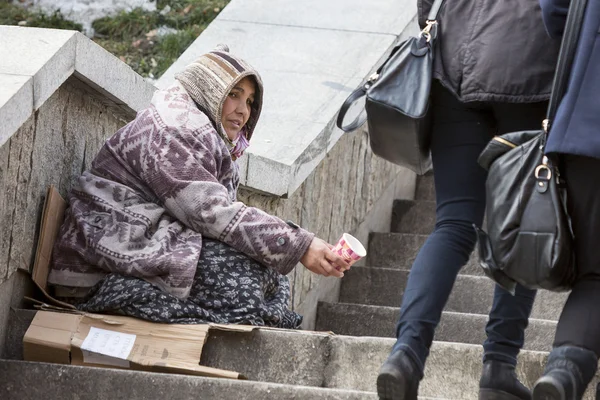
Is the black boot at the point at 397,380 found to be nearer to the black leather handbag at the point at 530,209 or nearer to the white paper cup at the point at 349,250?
the black leather handbag at the point at 530,209

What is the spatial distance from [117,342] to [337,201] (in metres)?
2.46

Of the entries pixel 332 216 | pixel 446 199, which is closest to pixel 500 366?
pixel 446 199

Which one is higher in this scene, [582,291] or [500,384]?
[582,291]

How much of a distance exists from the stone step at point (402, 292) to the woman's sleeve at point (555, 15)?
2344 millimetres

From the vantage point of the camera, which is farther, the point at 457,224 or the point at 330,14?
the point at 330,14

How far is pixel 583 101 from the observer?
3146mm

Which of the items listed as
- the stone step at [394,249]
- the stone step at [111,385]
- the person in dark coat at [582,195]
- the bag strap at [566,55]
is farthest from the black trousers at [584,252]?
the stone step at [394,249]

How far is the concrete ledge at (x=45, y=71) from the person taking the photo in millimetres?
3834

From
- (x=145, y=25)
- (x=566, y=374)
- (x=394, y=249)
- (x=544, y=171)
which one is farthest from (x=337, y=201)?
(x=566, y=374)

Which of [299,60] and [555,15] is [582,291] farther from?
[299,60]

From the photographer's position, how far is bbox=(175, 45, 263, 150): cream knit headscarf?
4426mm

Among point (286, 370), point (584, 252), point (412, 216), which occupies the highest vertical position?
point (584, 252)

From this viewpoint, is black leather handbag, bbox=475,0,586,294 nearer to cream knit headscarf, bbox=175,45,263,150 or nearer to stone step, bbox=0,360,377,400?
stone step, bbox=0,360,377,400

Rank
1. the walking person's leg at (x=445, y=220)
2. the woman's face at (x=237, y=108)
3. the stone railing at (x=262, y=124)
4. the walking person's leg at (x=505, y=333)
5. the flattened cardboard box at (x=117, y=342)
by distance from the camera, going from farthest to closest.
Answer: the woman's face at (x=237, y=108) → the stone railing at (x=262, y=124) → the flattened cardboard box at (x=117, y=342) → the walking person's leg at (x=505, y=333) → the walking person's leg at (x=445, y=220)
